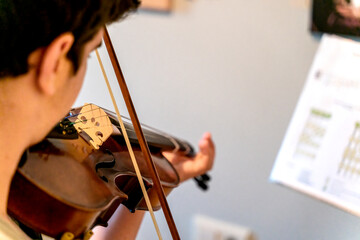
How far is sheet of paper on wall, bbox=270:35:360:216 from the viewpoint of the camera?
1031 millimetres

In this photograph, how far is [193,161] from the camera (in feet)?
3.42

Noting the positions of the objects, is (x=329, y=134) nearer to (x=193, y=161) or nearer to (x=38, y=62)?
(x=193, y=161)

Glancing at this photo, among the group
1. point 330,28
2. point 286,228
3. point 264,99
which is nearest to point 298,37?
point 330,28

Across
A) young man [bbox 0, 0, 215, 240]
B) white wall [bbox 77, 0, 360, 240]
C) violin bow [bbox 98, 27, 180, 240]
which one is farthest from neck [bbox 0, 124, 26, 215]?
white wall [bbox 77, 0, 360, 240]

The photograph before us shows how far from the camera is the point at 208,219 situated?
1479mm

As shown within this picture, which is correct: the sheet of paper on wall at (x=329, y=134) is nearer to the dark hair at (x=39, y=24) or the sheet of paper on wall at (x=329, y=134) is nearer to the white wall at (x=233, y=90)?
the white wall at (x=233, y=90)

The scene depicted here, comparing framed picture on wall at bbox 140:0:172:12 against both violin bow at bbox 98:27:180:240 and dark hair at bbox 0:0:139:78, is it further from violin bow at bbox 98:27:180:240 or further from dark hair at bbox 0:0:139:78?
dark hair at bbox 0:0:139:78

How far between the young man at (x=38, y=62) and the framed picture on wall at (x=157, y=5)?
33.7 inches

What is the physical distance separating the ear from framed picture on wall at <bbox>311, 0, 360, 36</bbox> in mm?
884

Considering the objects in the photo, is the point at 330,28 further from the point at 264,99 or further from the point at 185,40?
the point at 185,40

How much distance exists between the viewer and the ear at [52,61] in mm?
447

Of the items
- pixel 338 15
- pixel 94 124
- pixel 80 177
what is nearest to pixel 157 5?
pixel 338 15

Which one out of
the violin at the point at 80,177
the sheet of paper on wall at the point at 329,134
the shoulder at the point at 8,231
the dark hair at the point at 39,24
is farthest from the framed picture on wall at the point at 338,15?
the shoulder at the point at 8,231

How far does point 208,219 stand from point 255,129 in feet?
1.15
